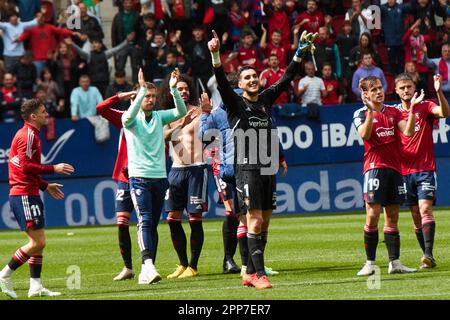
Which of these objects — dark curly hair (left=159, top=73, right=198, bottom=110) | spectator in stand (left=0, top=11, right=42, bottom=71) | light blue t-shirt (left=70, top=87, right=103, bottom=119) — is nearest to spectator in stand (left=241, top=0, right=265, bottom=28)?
light blue t-shirt (left=70, top=87, right=103, bottom=119)

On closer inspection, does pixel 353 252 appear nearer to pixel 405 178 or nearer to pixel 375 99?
pixel 405 178

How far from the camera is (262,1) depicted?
90.8 feet

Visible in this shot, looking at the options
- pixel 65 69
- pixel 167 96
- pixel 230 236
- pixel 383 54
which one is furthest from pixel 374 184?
pixel 383 54

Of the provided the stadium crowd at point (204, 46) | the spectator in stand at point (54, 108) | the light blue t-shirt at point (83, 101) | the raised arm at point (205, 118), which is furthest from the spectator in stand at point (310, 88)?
the raised arm at point (205, 118)

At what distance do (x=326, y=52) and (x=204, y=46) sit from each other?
2.93 meters

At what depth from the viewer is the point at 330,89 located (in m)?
25.7

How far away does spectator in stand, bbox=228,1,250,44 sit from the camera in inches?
1075

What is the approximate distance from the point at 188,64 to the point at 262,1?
3.02 m

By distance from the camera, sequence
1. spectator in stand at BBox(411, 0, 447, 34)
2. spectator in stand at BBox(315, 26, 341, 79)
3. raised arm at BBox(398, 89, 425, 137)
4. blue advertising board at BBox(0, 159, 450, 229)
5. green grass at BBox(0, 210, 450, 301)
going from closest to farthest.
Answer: green grass at BBox(0, 210, 450, 301) < raised arm at BBox(398, 89, 425, 137) < blue advertising board at BBox(0, 159, 450, 229) < spectator in stand at BBox(315, 26, 341, 79) < spectator in stand at BBox(411, 0, 447, 34)

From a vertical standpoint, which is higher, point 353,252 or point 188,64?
point 188,64

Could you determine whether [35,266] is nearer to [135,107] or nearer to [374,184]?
[135,107]

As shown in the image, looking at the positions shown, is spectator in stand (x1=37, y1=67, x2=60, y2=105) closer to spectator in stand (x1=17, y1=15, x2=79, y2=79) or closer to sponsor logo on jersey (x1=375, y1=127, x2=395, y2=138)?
spectator in stand (x1=17, y1=15, x2=79, y2=79)

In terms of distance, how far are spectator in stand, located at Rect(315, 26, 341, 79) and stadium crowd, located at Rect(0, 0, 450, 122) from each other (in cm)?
2
